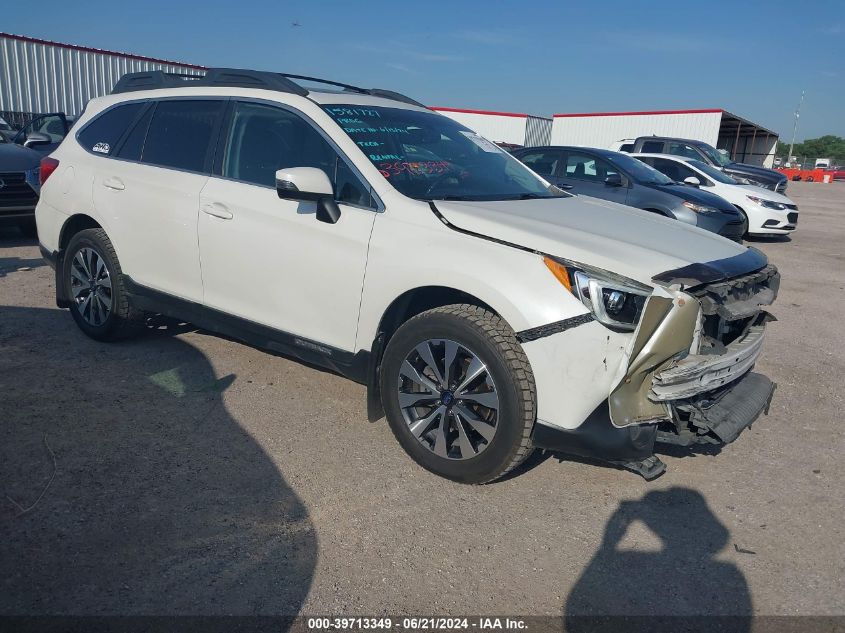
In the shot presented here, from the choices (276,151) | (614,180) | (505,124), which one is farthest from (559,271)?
(505,124)

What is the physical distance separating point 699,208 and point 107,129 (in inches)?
334

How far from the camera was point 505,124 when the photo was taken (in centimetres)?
3675

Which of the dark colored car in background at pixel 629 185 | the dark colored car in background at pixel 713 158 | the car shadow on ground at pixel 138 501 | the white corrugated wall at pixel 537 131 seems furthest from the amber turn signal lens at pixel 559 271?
the white corrugated wall at pixel 537 131

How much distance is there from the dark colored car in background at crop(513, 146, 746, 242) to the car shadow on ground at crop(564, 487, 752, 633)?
7.27 metres

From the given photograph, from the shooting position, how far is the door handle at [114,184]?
471 centimetres

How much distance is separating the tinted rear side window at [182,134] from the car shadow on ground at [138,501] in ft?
4.59

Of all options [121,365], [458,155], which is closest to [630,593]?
[458,155]

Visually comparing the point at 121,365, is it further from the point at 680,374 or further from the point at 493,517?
the point at 680,374

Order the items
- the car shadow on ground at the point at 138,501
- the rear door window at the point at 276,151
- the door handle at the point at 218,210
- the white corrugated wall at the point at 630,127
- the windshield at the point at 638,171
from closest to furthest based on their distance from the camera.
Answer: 1. the car shadow on ground at the point at 138,501
2. the rear door window at the point at 276,151
3. the door handle at the point at 218,210
4. the windshield at the point at 638,171
5. the white corrugated wall at the point at 630,127

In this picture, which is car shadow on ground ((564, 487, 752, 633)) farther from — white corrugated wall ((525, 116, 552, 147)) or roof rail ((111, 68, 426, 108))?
white corrugated wall ((525, 116, 552, 147))

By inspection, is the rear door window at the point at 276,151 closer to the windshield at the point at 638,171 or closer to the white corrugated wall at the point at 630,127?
the windshield at the point at 638,171

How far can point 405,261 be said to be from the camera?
3375 millimetres

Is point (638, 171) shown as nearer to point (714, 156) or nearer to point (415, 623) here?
point (714, 156)

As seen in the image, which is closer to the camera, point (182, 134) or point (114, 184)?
point (182, 134)
